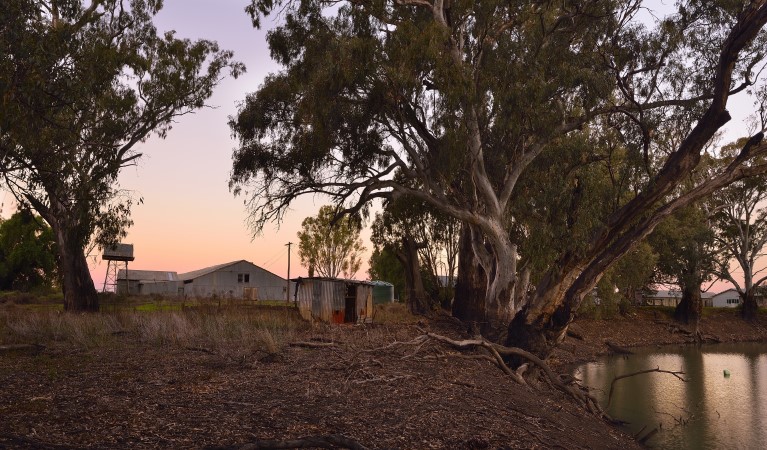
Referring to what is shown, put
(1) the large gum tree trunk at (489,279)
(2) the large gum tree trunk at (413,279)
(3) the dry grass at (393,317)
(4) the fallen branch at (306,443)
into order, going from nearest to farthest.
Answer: (4) the fallen branch at (306,443)
(1) the large gum tree trunk at (489,279)
(3) the dry grass at (393,317)
(2) the large gum tree trunk at (413,279)

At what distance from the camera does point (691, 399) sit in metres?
16.0

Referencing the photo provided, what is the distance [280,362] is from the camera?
1042 centimetres

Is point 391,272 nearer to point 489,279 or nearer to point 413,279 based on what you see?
point 413,279

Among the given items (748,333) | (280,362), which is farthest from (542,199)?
(748,333)

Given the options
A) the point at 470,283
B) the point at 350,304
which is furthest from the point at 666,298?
the point at 350,304

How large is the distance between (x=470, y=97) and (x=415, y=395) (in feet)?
30.2

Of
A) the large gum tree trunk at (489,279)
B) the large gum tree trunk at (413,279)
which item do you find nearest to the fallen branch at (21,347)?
the large gum tree trunk at (489,279)

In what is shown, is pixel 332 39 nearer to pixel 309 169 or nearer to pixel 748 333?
pixel 309 169

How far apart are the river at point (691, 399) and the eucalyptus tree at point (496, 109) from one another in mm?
2765

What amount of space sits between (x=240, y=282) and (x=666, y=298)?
41.9 meters

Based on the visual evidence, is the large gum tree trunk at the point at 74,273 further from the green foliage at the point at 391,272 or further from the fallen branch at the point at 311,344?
the green foliage at the point at 391,272

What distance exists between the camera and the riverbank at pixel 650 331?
28.9 meters

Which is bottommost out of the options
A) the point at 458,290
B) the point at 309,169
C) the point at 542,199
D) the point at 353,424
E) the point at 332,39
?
the point at 353,424

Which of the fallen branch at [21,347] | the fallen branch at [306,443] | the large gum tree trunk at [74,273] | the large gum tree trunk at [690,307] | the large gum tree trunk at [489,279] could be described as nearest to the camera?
the fallen branch at [306,443]
